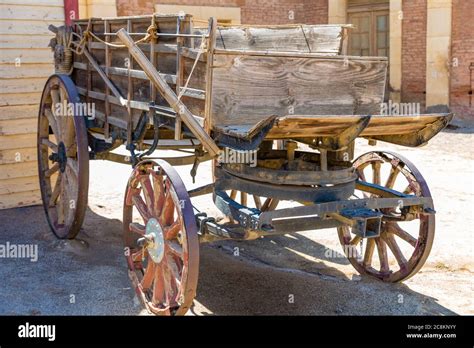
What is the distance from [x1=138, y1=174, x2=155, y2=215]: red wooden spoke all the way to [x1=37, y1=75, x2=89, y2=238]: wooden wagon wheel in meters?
1.18

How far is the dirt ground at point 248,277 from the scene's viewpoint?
5.27m

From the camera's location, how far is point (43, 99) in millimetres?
6859

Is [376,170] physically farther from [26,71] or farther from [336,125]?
[26,71]

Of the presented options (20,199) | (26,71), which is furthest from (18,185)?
(26,71)

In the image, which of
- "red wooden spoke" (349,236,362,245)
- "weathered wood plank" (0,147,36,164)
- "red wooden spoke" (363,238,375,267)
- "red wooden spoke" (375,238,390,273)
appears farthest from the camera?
"weathered wood plank" (0,147,36,164)

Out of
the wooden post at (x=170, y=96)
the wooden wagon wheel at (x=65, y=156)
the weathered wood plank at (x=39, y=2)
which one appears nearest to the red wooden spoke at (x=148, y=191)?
the wooden post at (x=170, y=96)

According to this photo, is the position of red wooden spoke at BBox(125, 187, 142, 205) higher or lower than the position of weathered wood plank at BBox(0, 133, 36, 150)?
lower

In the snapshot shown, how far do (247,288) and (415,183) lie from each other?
1594 mm

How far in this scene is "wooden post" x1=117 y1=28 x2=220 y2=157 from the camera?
15.3 feet

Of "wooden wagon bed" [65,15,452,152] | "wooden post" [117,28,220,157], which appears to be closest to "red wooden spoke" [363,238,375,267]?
"wooden wagon bed" [65,15,452,152]

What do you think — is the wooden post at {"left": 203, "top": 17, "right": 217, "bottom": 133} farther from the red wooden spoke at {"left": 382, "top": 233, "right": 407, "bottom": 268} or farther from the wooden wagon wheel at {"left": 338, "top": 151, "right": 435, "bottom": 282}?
the red wooden spoke at {"left": 382, "top": 233, "right": 407, "bottom": 268}

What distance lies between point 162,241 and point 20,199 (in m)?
4.03
